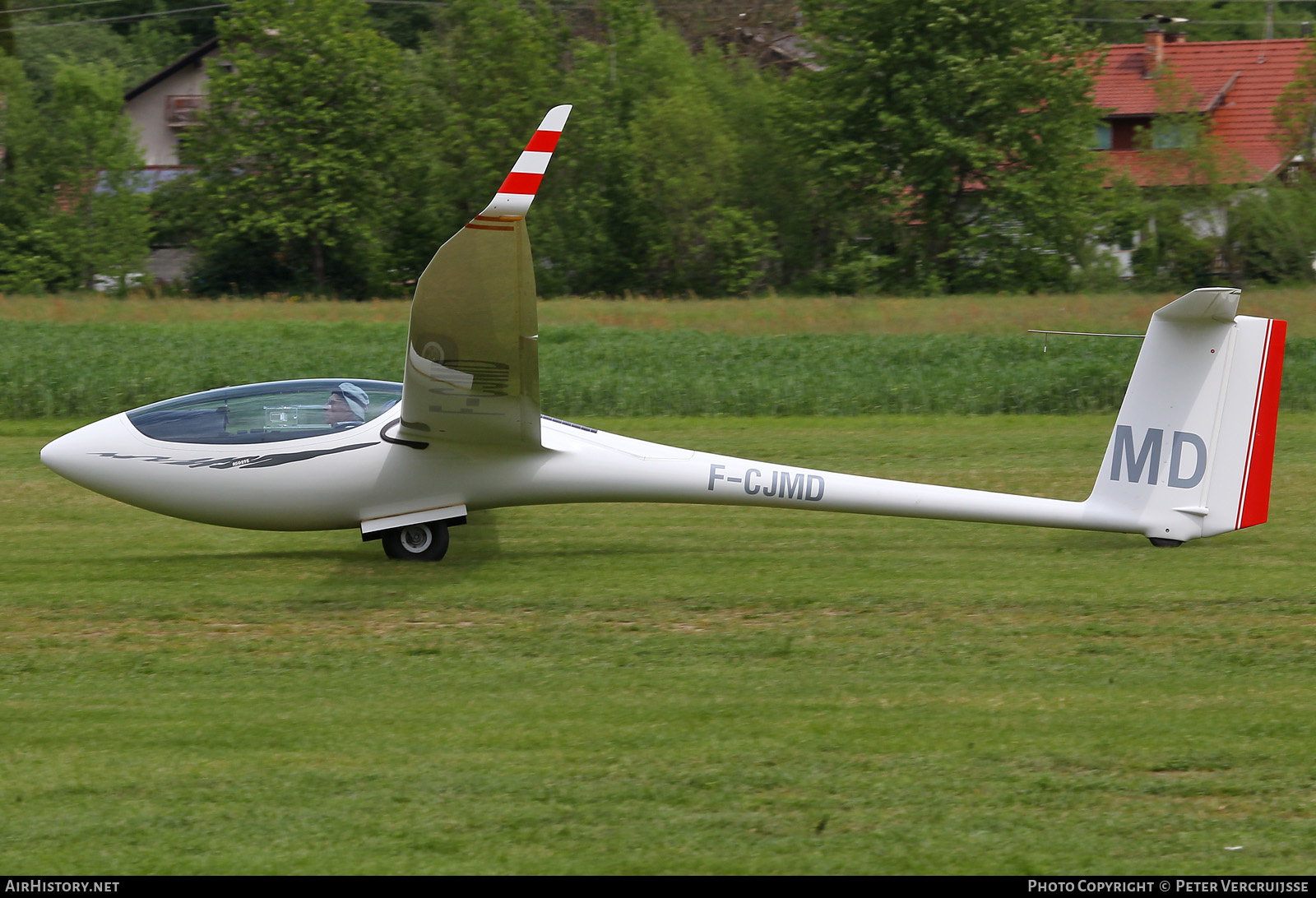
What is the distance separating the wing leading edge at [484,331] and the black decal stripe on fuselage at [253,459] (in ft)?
1.64

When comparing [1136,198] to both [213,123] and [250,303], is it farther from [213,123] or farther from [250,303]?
[213,123]

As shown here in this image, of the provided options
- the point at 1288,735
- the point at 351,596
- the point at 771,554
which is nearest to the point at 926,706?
the point at 1288,735

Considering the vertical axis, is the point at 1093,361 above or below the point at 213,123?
below

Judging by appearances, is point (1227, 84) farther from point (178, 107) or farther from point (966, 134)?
point (178, 107)

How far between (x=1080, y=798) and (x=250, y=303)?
31.7 m

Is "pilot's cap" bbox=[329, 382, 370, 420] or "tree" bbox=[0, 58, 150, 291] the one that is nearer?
"pilot's cap" bbox=[329, 382, 370, 420]

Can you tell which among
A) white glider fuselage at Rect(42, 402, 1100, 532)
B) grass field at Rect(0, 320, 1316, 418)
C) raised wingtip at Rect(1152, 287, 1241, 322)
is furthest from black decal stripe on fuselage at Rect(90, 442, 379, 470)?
grass field at Rect(0, 320, 1316, 418)

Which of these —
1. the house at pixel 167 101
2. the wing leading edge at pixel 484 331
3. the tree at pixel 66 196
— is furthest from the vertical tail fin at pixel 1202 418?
the house at pixel 167 101

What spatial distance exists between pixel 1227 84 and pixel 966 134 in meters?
17.2

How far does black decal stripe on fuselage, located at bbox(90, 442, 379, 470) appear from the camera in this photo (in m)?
8.44

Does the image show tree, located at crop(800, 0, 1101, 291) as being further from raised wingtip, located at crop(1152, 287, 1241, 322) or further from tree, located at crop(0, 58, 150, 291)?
raised wingtip, located at crop(1152, 287, 1241, 322)

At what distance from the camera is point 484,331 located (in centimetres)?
707

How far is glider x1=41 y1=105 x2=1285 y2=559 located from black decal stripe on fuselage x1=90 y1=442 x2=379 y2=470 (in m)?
0.01

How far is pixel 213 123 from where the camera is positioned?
4259 centimetres
